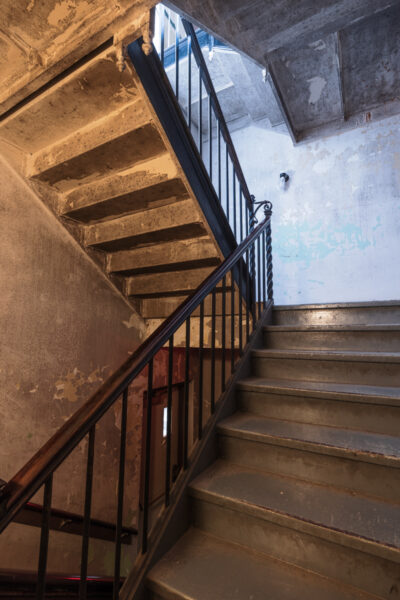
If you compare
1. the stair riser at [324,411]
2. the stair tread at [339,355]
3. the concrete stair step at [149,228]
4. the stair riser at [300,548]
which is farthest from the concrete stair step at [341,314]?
the stair riser at [300,548]

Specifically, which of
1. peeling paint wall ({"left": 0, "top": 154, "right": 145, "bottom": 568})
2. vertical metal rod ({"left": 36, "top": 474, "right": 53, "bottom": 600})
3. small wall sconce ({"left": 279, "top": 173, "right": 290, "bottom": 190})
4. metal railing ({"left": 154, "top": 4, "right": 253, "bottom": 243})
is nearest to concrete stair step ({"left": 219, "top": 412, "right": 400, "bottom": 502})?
vertical metal rod ({"left": 36, "top": 474, "right": 53, "bottom": 600})

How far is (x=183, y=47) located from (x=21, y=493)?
5.84 metres

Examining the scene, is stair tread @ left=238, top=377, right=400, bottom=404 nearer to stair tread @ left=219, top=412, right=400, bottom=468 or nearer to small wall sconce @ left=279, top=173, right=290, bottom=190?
stair tread @ left=219, top=412, right=400, bottom=468

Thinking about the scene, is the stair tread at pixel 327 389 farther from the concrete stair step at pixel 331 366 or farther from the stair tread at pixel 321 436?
the stair tread at pixel 321 436

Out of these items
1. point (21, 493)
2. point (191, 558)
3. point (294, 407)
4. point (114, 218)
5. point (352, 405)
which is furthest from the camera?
point (114, 218)

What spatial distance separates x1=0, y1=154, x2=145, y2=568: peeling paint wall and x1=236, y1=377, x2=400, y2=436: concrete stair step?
1.60 m

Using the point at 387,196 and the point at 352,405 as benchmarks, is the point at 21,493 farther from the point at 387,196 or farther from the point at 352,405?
the point at 387,196

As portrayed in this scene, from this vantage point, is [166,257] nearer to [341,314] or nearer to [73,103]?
[73,103]

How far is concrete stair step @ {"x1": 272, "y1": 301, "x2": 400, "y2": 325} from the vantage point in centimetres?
253

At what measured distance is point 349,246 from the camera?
416 cm

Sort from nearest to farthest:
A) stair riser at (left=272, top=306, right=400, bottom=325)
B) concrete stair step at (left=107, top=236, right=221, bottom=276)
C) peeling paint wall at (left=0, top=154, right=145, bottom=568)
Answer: peeling paint wall at (left=0, top=154, right=145, bottom=568) < stair riser at (left=272, top=306, right=400, bottom=325) < concrete stair step at (left=107, top=236, right=221, bottom=276)

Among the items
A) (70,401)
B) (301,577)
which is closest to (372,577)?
(301,577)

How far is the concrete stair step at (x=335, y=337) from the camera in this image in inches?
88.7

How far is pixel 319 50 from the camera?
3656 millimetres
